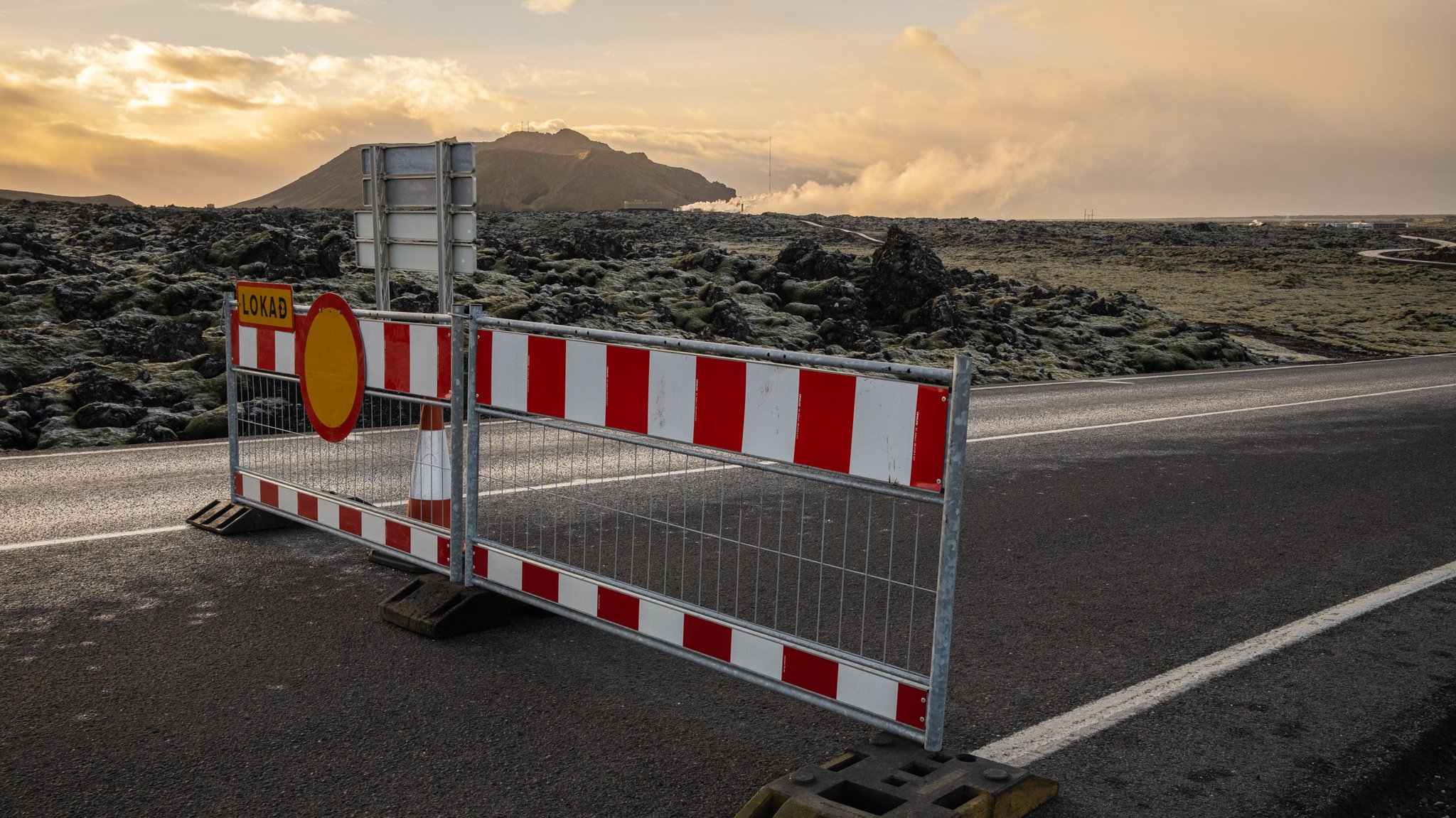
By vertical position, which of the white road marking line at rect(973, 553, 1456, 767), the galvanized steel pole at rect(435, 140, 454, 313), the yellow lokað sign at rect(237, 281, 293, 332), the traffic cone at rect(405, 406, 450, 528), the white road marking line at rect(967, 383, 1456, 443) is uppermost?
the galvanized steel pole at rect(435, 140, 454, 313)

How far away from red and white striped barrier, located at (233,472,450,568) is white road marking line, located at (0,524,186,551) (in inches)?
18.1

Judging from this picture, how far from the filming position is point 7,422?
10.2 meters

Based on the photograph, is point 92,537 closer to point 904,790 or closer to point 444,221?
point 444,221

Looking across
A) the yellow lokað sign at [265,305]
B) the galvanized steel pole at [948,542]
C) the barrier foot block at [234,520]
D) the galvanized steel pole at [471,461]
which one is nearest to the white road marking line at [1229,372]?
the barrier foot block at [234,520]

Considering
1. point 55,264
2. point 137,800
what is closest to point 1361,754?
point 137,800

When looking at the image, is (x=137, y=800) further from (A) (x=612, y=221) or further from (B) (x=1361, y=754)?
(A) (x=612, y=221)

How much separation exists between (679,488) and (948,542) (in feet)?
15.6

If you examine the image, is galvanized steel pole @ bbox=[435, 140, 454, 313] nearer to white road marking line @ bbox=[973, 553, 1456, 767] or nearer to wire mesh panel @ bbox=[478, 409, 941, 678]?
wire mesh panel @ bbox=[478, 409, 941, 678]

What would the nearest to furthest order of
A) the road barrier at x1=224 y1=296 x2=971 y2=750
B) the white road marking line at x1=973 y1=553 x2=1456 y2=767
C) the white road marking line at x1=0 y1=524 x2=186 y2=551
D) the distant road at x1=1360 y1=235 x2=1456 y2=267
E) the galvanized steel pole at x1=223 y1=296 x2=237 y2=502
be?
the road barrier at x1=224 y1=296 x2=971 y2=750 < the white road marking line at x1=973 y1=553 x2=1456 y2=767 < the white road marking line at x1=0 y1=524 x2=186 y2=551 < the galvanized steel pole at x1=223 y1=296 x2=237 y2=502 < the distant road at x1=1360 y1=235 x2=1456 y2=267

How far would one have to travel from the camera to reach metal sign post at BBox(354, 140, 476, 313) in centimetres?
660

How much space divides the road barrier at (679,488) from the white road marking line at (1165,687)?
0.51 meters

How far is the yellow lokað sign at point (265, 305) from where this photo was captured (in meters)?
6.29

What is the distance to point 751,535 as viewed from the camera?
6.88 m

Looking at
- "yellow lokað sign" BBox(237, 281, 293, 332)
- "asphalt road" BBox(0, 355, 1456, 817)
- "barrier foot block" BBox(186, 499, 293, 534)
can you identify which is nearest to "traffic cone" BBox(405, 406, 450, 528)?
"asphalt road" BBox(0, 355, 1456, 817)
